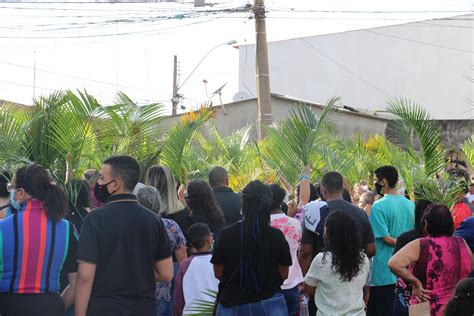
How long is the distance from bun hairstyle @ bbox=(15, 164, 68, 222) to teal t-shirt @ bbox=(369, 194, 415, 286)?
4085mm

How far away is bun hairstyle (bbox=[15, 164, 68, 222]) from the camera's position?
6227 mm

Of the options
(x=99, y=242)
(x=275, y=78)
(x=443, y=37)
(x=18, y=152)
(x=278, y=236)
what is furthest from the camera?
(x=275, y=78)

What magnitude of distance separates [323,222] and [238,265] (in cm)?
209

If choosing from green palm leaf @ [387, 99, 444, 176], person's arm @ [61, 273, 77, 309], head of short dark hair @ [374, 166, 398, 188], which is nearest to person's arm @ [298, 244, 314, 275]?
head of short dark hair @ [374, 166, 398, 188]

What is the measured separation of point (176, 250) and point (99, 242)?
6.66 ft

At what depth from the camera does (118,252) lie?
6.07 m

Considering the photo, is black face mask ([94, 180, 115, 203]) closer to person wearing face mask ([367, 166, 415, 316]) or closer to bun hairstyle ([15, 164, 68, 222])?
bun hairstyle ([15, 164, 68, 222])

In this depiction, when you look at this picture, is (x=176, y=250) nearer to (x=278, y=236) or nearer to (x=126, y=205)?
(x=278, y=236)

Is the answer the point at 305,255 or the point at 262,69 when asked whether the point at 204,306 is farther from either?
the point at 262,69

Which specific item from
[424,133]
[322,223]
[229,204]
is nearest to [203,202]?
[229,204]

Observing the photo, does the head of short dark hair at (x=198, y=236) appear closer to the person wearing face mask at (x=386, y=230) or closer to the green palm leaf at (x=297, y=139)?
the person wearing face mask at (x=386, y=230)

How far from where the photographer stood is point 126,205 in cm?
617

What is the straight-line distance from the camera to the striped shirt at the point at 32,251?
19.9 feet

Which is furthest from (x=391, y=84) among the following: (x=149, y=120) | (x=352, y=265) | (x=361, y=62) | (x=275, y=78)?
(x=352, y=265)
